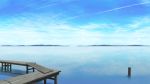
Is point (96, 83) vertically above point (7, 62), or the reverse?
point (7, 62)

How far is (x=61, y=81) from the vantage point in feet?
64.0

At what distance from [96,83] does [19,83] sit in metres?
9.71

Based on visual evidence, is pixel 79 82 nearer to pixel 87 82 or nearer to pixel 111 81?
pixel 87 82

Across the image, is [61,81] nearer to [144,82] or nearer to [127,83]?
[127,83]

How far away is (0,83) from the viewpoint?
10805 millimetres

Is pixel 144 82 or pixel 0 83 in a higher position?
pixel 0 83

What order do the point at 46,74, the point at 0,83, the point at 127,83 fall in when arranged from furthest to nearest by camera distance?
the point at 127,83 → the point at 46,74 → the point at 0,83

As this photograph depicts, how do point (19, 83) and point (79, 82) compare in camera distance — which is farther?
point (79, 82)

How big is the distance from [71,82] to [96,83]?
2.18 m

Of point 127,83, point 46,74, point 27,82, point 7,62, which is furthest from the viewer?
point 7,62

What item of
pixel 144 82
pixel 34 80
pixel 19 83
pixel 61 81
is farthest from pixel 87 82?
pixel 19 83

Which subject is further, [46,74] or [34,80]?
[46,74]

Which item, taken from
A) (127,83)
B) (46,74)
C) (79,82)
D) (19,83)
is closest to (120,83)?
(127,83)

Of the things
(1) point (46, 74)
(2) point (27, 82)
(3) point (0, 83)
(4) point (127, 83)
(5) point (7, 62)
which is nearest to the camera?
(3) point (0, 83)
